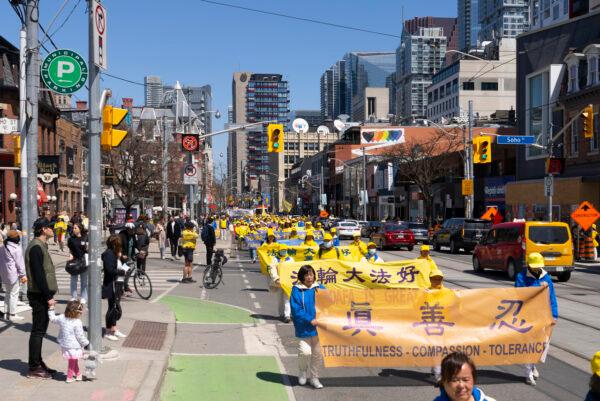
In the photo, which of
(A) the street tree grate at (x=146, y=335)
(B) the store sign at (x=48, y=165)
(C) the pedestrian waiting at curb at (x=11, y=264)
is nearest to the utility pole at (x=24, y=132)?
(C) the pedestrian waiting at curb at (x=11, y=264)

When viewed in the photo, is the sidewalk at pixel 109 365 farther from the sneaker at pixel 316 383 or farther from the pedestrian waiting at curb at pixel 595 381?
the pedestrian waiting at curb at pixel 595 381

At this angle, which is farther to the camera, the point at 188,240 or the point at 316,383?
the point at 188,240

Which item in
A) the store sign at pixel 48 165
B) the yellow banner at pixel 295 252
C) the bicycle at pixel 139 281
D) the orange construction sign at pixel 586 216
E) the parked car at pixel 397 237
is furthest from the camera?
the parked car at pixel 397 237

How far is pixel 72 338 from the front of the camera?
26.6 ft

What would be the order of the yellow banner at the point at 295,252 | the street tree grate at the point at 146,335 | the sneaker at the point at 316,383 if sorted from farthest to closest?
the yellow banner at the point at 295,252
the street tree grate at the point at 146,335
the sneaker at the point at 316,383

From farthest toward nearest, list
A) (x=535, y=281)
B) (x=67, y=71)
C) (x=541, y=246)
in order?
(x=541, y=246) → (x=67, y=71) → (x=535, y=281)

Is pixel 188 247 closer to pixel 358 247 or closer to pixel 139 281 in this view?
pixel 139 281

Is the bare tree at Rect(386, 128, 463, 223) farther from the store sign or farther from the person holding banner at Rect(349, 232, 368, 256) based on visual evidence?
the person holding banner at Rect(349, 232, 368, 256)

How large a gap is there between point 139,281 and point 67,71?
6.46 meters

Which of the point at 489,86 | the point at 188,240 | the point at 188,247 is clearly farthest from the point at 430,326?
the point at 489,86

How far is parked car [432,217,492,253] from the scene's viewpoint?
115ft

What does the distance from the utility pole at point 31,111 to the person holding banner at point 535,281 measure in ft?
33.6

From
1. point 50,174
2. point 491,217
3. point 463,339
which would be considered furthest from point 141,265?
point 491,217

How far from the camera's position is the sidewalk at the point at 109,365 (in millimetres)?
7637
